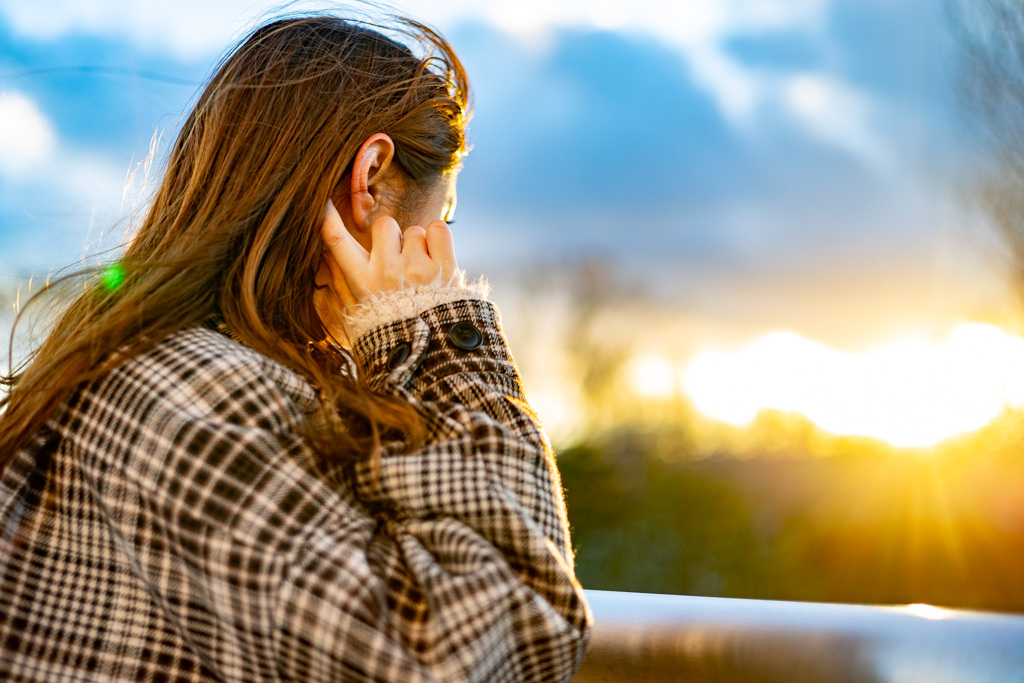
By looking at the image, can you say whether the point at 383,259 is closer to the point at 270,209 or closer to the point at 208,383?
the point at 270,209

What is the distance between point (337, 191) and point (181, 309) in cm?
29

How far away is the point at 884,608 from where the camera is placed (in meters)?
0.80

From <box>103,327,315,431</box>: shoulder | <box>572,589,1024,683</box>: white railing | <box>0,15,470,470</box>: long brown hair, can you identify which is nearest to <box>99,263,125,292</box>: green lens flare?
<box>0,15,470,470</box>: long brown hair

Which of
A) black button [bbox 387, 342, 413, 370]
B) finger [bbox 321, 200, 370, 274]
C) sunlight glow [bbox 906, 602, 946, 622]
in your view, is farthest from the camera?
finger [bbox 321, 200, 370, 274]

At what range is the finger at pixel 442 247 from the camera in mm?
1027

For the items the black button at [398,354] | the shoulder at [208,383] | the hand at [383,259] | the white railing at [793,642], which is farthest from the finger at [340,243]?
the white railing at [793,642]

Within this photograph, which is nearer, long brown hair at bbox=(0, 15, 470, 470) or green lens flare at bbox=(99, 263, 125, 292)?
long brown hair at bbox=(0, 15, 470, 470)

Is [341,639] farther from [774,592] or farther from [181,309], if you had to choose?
[774,592]

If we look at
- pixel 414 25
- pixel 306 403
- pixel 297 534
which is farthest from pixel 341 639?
pixel 414 25

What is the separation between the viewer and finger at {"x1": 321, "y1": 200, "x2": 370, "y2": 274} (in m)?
1.01

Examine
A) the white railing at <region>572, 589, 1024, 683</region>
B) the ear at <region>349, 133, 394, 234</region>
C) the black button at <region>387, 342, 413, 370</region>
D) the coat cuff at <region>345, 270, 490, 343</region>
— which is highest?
the ear at <region>349, 133, 394, 234</region>

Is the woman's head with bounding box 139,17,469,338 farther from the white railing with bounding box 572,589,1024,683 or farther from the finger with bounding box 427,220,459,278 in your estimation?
the white railing with bounding box 572,589,1024,683

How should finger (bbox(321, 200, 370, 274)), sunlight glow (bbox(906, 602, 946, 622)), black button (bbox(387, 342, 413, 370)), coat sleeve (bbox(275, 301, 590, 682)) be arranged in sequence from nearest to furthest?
coat sleeve (bbox(275, 301, 590, 682)) → sunlight glow (bbox(906, 602, 946, 622)) → black button (bbox(387, 342, 413, 370)) → finger (bbox(321, 200, 370, 274))

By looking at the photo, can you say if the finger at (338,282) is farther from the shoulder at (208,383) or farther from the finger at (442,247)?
the shoulder at (208,383)
